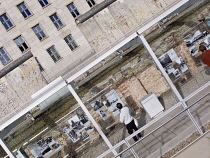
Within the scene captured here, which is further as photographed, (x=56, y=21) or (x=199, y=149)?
(x=56, y=21)

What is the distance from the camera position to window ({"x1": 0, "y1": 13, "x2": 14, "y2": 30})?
27703 mm

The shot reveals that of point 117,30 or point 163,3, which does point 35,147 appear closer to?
point 117,30

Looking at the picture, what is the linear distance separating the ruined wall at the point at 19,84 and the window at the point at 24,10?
4498mm

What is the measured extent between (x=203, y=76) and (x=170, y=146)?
4.97 m

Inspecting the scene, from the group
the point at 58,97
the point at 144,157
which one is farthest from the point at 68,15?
the point at 144,157

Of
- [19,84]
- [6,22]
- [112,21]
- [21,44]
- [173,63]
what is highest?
[6,22]

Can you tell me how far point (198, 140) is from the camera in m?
8.20

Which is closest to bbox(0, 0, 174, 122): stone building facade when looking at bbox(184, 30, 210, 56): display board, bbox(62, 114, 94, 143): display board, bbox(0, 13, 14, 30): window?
bbox(0, 13, 14, 30): window

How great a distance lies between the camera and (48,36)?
28.6m

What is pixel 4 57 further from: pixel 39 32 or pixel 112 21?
pixel 112 21

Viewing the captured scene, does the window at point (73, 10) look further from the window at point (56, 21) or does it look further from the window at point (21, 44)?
the window at point (21, 44)

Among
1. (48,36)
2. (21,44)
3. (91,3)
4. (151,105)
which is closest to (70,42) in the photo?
(48,36)

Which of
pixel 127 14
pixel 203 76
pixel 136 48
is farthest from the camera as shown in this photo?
pixel 127 14

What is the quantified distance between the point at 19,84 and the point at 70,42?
22.3ft
